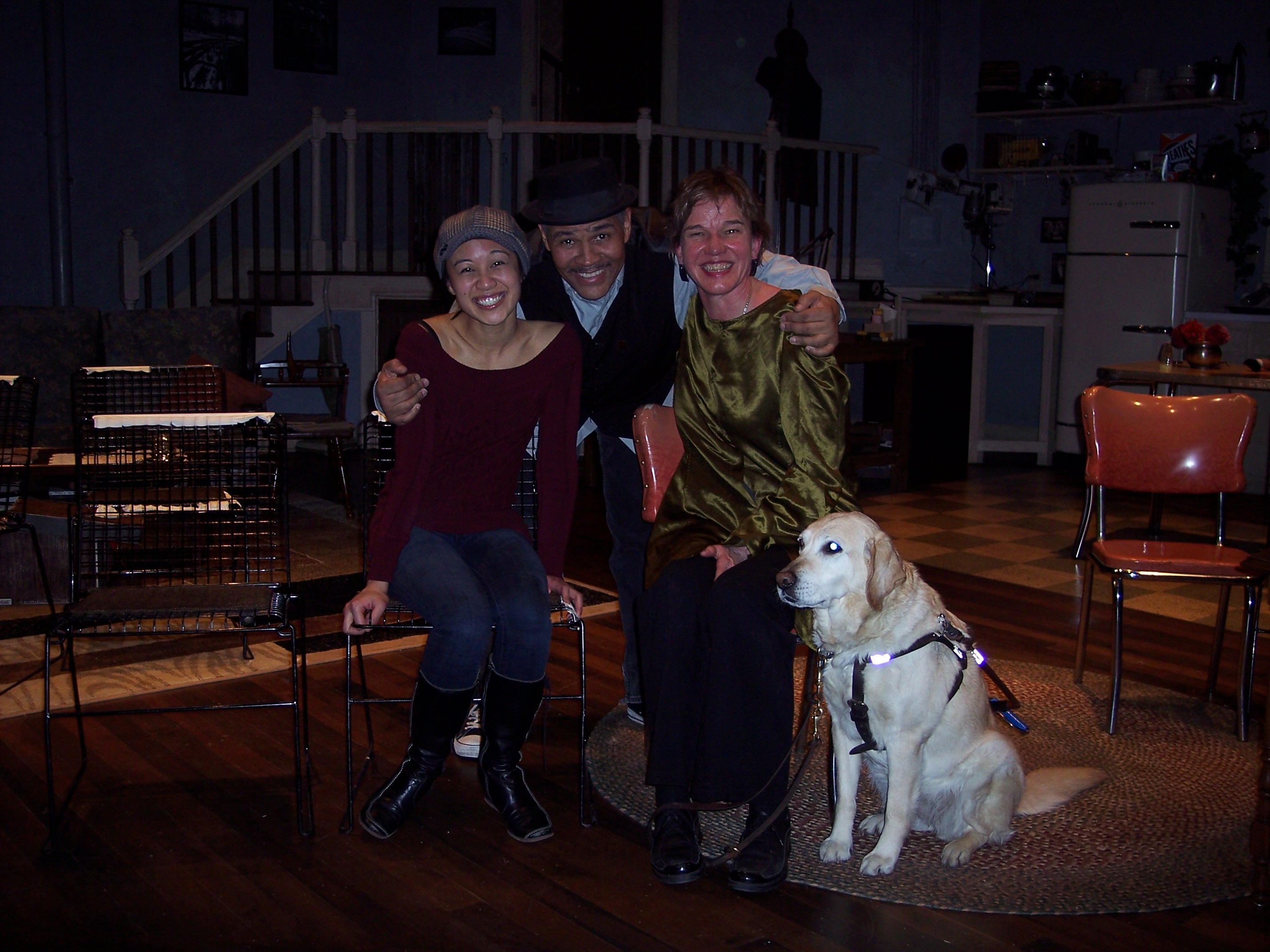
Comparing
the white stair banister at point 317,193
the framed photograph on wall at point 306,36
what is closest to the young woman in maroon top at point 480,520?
the white stair banister at point 317,193

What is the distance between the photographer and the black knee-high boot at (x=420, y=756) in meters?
2.41

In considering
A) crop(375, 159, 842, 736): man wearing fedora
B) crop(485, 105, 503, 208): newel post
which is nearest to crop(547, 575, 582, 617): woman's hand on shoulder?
crop(375, 159, 842, 736): man wearing fedora

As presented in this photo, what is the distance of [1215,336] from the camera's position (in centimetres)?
517

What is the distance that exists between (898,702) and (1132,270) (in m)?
5.81

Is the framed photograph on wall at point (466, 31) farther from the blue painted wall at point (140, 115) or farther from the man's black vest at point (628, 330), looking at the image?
the man's black vest at point (628, 330)

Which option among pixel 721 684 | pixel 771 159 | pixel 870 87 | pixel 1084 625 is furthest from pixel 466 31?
pixel 721 684

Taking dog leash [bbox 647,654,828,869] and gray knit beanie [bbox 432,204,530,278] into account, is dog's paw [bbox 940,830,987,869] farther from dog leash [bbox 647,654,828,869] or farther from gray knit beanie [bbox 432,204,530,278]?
gray knit beanie [bbox 432,204,530,278]

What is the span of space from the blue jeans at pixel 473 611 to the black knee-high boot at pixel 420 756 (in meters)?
0.04

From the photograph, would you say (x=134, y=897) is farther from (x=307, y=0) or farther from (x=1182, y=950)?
(x=307, y=0)

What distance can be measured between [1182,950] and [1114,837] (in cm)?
44

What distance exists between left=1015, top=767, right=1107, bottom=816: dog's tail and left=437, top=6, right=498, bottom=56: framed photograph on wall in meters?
8.34

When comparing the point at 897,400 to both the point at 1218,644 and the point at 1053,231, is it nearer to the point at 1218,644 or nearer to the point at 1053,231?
the point at 1053,231

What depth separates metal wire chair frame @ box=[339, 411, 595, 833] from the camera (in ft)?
8.01

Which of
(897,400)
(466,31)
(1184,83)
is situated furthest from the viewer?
(466,31)
